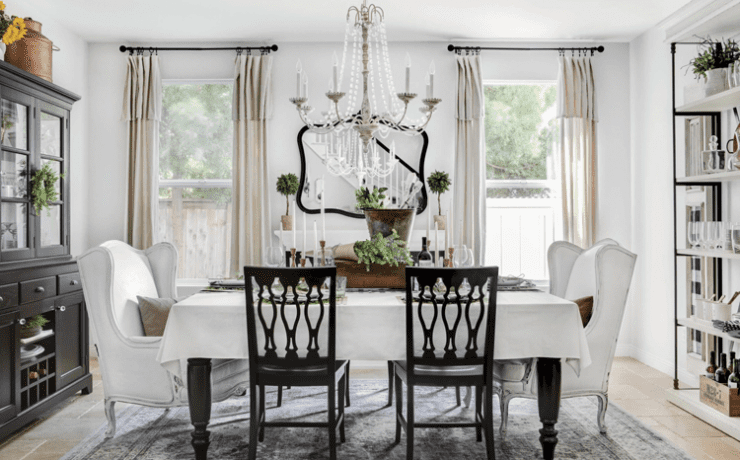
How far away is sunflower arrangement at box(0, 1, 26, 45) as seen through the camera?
9.87 feet

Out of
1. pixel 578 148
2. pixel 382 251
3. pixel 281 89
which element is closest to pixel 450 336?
pixel 382 251

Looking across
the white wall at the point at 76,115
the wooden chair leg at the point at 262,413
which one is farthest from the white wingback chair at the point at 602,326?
the white wall at the point at 76,115

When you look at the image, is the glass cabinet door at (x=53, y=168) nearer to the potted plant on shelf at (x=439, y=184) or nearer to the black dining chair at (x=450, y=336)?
the black dining chair at (x=450, y=336)

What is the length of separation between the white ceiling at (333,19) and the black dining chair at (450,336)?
2.40 meters

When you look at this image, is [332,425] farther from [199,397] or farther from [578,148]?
[578,148]

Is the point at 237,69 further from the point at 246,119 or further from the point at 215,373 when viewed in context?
the point at 215,373

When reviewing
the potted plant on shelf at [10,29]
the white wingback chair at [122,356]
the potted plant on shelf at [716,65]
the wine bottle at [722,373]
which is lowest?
the wine bottle at [722,373]

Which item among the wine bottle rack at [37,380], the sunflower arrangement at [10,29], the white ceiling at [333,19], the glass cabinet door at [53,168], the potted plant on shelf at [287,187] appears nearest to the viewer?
the sunflower arrangement at [10,29]

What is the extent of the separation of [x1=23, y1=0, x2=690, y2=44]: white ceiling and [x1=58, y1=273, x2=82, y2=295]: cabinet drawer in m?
1.88

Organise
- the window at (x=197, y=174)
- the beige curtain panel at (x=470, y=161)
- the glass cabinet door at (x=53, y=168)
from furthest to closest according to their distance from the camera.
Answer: the window at (x=197, y=174) → the beige curtain panel at (x=470, y=161) → the glass cabinet door at (x=53, y=168)

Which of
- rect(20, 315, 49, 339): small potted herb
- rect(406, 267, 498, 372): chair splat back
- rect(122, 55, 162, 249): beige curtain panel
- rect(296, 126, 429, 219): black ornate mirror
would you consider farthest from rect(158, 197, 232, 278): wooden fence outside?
rect(406, 267, 498, 372): chair splat back

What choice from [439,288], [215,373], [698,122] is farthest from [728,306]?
[215,373]

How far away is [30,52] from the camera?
136 inches

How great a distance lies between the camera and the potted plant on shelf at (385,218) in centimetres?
291
